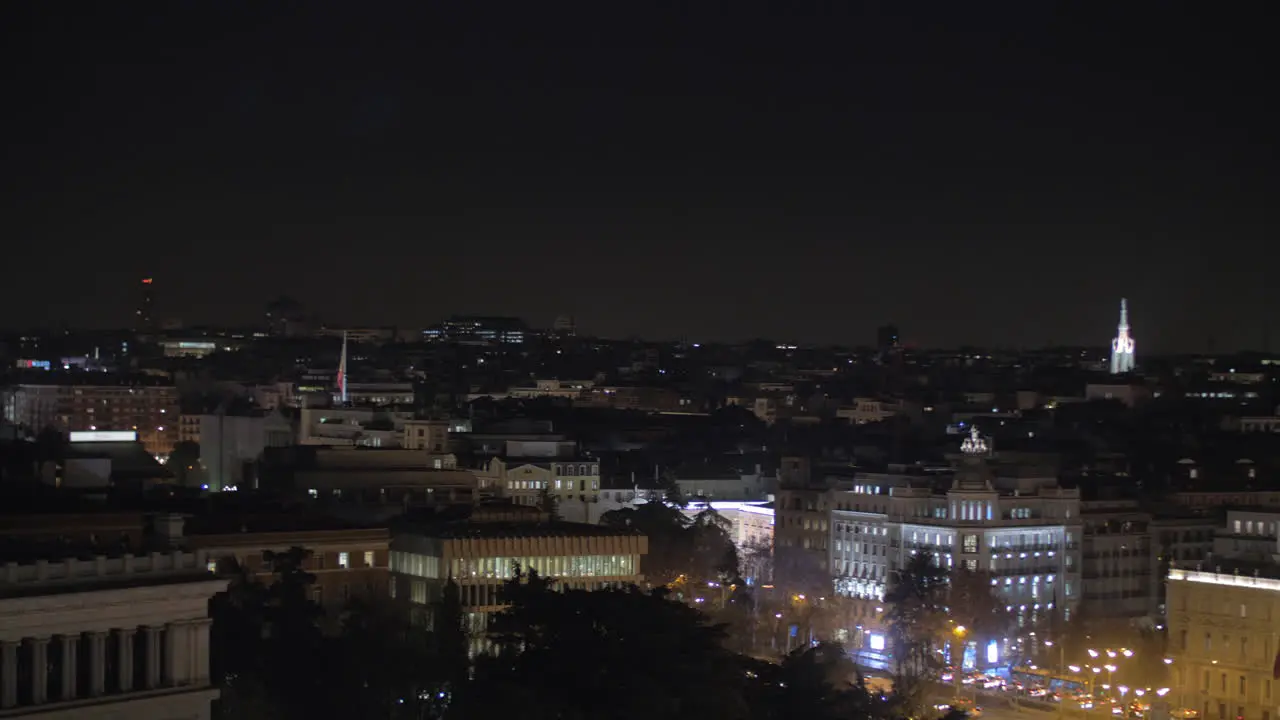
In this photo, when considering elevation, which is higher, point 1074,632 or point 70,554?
point 70,554

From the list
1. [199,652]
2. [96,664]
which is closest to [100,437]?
[199,652]

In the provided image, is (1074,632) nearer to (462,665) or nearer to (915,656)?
(915,656)

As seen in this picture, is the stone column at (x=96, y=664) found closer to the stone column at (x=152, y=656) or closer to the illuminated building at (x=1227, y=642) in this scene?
the stone column at (x=152, y=656)

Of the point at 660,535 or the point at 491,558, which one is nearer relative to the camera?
the point at 491,558

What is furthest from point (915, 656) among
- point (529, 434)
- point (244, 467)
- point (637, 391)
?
point (637, 391)

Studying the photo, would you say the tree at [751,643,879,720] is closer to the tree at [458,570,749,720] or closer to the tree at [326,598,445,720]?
the tree at [458,570,749,720]

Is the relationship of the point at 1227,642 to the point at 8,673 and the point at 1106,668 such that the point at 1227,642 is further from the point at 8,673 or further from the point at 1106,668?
the point at 8,673
